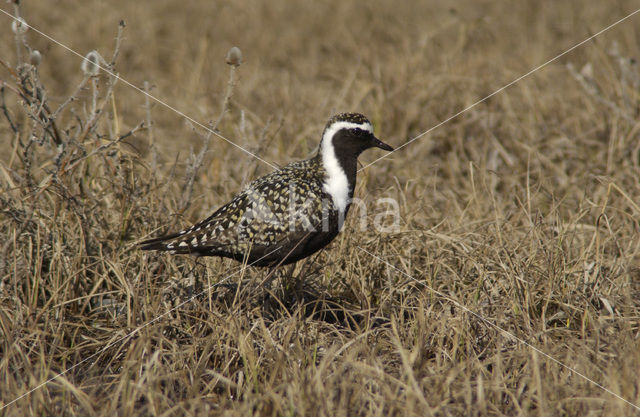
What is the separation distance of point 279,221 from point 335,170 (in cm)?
52

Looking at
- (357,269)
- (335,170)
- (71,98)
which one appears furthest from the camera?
(357,269)

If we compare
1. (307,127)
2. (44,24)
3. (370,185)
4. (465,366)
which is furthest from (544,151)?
(44,24)

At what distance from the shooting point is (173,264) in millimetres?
4660

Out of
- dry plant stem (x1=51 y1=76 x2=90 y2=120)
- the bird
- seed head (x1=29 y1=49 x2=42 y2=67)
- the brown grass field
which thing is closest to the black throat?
the bird

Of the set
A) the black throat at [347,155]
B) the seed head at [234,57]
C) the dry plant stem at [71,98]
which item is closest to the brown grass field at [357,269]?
the dry plant stem at [71,98]

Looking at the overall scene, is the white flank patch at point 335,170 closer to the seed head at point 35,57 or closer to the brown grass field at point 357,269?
the brown grass field at point 357,269

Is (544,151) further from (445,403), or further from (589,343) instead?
(445,403)

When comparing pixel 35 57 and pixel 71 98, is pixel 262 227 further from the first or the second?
pixel 35 57

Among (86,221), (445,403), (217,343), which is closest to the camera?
(445,403)

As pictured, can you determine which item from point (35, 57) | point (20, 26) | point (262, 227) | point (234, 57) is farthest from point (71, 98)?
point (262, 227)

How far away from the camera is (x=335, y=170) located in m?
4.47

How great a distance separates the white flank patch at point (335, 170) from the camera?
439cm

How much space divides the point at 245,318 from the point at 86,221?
4.27ft

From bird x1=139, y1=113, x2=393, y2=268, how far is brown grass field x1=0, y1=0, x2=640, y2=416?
0.25 meters
